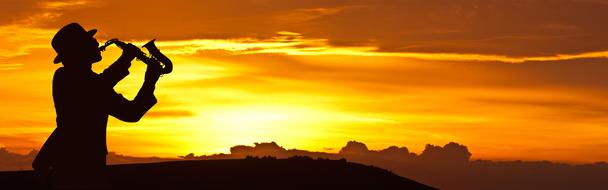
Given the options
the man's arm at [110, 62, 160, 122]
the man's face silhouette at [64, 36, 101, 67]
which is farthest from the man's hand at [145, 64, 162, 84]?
the man's face silhouette at [64, 36, 101, 67]

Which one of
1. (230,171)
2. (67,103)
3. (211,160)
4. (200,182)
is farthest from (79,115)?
(211,160)

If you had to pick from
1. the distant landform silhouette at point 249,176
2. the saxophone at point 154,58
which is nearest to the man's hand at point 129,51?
the saxophone at point 154,58

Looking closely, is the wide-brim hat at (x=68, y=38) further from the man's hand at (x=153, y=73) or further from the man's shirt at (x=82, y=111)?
the man's hand at (x=153, y=73)

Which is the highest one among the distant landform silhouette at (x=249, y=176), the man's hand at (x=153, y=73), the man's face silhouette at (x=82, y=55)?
the man's face silhouette at (x=82, y=55)

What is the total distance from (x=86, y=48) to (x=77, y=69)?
37 cm

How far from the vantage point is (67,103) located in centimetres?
1463

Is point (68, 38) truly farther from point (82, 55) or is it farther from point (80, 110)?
point (80, 110)

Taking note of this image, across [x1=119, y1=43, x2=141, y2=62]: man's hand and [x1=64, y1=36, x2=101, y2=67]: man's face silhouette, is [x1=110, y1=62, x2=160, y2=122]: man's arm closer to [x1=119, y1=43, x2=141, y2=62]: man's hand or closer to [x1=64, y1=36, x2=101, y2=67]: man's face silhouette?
[x1=119, y1=43, x2=141, y2=62]: man's hand

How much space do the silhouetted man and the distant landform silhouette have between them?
6.45 meters

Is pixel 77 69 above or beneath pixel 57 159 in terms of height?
above

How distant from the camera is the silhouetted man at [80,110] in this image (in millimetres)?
14617

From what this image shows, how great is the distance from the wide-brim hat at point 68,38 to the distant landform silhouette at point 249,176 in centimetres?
695

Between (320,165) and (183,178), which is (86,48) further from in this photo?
(320,165)

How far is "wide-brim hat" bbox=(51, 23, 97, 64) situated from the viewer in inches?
580
